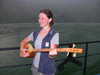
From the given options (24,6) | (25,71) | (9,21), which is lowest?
(25,71)

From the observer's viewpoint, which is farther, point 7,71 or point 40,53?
point 7,71

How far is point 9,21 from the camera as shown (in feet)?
520

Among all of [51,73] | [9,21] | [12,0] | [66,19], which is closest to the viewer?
[51,73]

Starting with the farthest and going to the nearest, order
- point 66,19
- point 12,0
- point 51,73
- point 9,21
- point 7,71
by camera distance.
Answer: point 66,19
point 12,0
point 9,21
point 7,71
point 51,73

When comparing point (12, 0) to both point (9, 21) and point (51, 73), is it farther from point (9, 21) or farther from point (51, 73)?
point (51, 73)

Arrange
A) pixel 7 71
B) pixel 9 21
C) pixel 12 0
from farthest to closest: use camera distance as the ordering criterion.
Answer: pixel 12 0
pixel 9 21
pixel 7 71

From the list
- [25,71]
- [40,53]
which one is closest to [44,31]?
[40,53]

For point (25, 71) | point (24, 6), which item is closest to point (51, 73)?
point (25, 71)

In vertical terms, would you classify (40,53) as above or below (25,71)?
above

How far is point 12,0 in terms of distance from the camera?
182 m

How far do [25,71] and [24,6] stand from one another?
172098mm

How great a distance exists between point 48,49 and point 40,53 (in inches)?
9.4

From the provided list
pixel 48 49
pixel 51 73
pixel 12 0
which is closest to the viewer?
pixel 48 49

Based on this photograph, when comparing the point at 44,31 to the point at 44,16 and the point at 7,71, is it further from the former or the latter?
the point at 7,71
